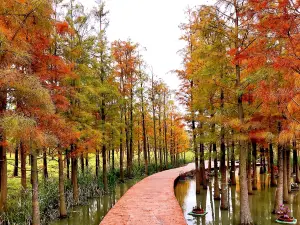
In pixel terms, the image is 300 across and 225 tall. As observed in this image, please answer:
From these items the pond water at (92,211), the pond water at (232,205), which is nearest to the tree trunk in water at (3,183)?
the pond water at (92,211)

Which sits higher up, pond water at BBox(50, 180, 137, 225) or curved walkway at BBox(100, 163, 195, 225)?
curved walkway at BBox(100, 163, 195, 225)

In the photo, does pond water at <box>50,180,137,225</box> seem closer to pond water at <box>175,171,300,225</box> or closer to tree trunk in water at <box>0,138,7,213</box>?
tree trunk in water at <box>0,138,7,213</box>

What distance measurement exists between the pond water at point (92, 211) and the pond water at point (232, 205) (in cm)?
431

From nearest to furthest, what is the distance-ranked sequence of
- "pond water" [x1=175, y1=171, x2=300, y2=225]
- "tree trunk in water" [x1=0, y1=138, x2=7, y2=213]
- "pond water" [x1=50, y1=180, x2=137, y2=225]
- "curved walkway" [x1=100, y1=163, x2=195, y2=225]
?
"curved walkway" [x1=100, y1=163, x2=195, y2=225]
"tree trunk in water" [x1=0, y1=138, x2=7, y2=213]
"pond water" [x1=50, y1=180, x2=137, y2=225]
"pond water" [x1=175, y1=171, x2=300, y2=225]

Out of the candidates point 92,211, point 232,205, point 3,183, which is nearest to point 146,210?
point 92,211

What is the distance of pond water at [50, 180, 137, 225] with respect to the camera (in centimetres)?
1205

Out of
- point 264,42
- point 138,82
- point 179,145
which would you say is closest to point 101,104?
point 138,82

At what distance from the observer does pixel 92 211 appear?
1405cm

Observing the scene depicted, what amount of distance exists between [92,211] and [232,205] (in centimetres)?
800

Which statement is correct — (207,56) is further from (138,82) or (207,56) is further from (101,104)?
(138,82)

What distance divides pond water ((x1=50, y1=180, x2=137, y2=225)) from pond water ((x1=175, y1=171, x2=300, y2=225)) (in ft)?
14.2

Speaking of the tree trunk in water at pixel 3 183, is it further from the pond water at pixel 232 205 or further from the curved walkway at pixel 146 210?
the pond water at pixel 232 205

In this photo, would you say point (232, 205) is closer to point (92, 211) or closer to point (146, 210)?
point (146, 210)

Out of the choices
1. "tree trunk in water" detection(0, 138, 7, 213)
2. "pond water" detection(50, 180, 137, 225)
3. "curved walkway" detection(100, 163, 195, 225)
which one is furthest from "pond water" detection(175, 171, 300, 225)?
"tree trunk in water" detection(0, 138, 7, 213)
